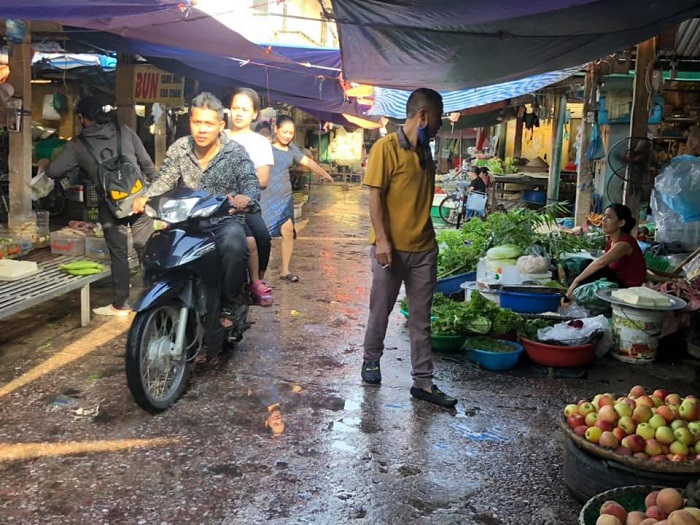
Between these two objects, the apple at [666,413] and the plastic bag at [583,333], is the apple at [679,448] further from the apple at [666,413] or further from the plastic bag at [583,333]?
the plastic bag at [583,333]

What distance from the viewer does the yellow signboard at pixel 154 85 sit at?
31.2ft

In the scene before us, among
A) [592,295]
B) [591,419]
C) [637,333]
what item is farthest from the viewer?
[592,295]

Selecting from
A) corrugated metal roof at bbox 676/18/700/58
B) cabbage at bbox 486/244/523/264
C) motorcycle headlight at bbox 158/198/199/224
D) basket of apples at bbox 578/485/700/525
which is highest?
corrugated metal roof at bbox 676/18/700/58

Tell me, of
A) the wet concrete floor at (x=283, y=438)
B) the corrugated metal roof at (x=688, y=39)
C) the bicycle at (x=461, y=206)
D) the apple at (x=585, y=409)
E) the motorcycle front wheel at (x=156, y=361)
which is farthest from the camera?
the bicycle at (x=461, y=206)

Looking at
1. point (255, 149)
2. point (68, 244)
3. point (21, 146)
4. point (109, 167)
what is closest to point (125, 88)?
point (21, 146)

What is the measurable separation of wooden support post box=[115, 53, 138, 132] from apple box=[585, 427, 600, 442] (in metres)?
8.06

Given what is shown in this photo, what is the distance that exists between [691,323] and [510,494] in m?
3.42

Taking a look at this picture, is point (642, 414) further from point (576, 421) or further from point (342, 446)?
point (342, 446)

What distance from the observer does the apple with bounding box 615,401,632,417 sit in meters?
3.32

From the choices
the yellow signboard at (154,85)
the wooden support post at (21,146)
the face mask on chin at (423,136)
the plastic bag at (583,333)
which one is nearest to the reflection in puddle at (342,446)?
the face mask on chin at (423,136)

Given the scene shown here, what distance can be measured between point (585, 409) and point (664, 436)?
42cm

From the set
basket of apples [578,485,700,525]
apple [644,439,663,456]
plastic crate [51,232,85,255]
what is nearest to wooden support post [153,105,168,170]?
plastic crate [51,232,85,255]

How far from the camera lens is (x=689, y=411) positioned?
3.29m

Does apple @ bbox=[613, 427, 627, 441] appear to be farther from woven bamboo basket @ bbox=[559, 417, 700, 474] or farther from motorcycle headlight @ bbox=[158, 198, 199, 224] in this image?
motorcycle headlight @ bbox=[158, 198, 199, 224]
